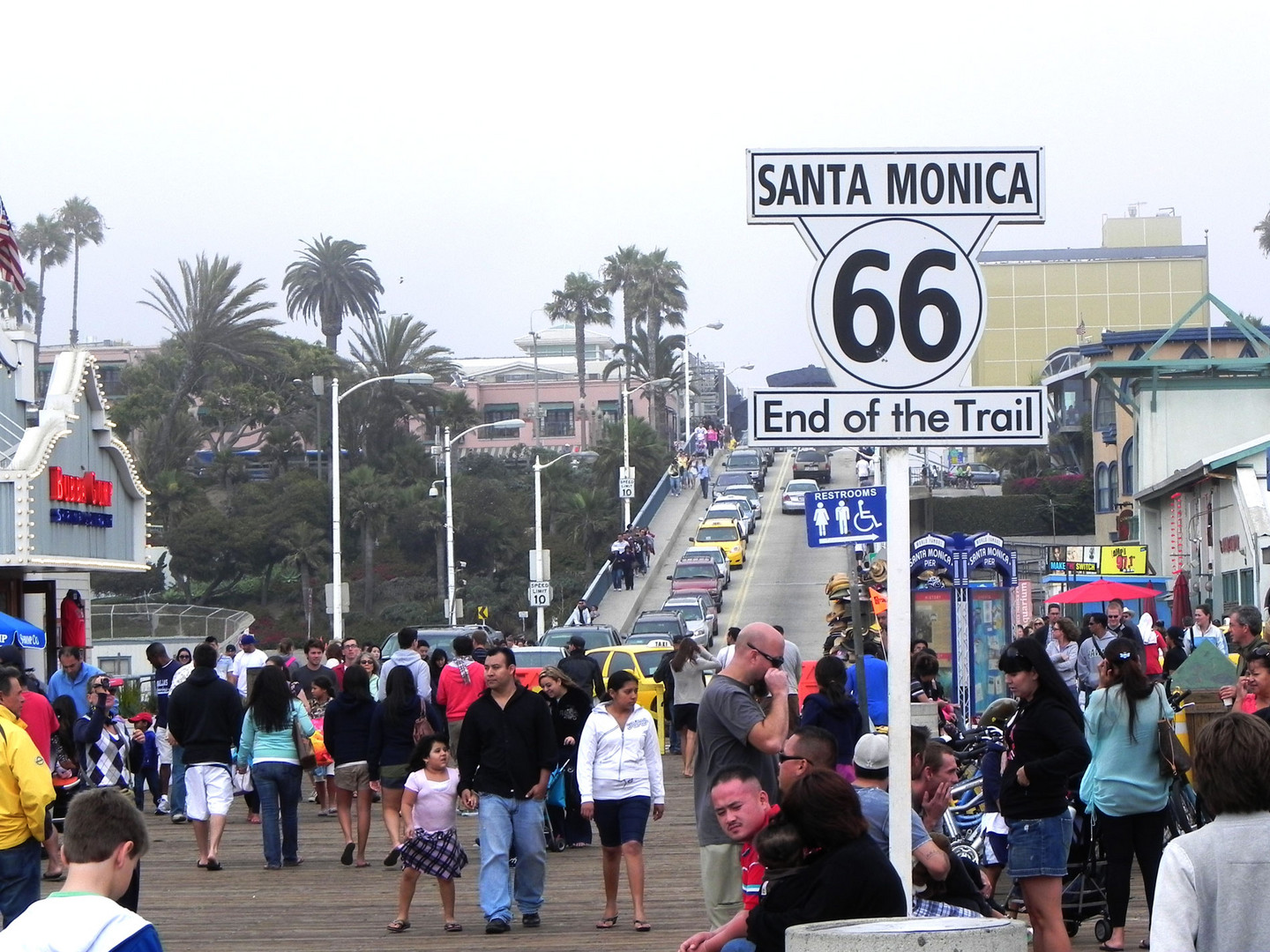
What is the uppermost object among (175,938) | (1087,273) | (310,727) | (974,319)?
(1087,273)

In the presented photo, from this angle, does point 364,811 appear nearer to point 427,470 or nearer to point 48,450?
point 48,450

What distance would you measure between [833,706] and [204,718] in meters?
5.55

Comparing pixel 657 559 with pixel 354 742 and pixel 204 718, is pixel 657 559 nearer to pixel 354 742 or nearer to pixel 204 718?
pixel 354 742

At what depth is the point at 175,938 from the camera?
11.8 meters

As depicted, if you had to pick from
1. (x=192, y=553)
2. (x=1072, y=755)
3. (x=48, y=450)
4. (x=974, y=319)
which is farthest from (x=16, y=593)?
(x=192, y=553)

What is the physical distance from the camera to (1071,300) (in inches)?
4432

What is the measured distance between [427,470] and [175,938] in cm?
6620

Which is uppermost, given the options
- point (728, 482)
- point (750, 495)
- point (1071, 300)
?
point (1071, 300)

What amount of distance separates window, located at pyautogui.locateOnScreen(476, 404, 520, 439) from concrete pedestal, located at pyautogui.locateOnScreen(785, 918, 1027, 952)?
3961 inches

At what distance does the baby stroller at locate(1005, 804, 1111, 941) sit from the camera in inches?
395

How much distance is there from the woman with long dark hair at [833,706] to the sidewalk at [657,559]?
37.0m

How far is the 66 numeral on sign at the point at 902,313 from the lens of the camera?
224 inches

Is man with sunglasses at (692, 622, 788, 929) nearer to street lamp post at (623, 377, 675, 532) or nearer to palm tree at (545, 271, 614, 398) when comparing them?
street lamp post at (623, 377, 675, 532)

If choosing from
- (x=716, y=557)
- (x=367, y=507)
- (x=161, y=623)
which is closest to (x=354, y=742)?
(x=161, y=623)
